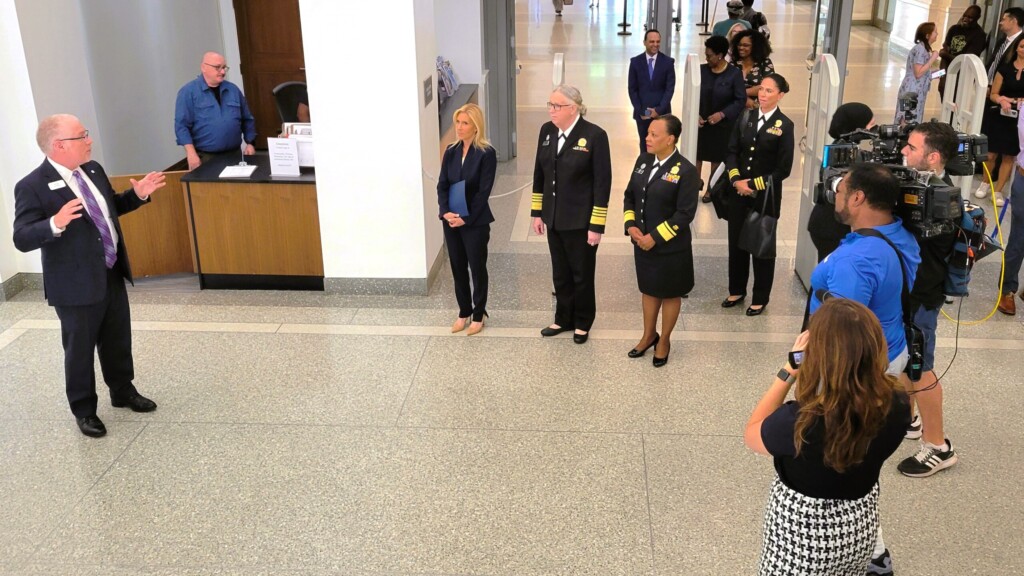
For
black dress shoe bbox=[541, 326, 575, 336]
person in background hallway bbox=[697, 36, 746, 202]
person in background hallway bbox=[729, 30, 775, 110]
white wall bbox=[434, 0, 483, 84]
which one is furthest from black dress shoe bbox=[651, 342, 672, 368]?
white wall bbox=[434, 0, 483, 84]

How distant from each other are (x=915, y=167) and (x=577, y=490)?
2.14m

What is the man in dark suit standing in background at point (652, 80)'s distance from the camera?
342 inches

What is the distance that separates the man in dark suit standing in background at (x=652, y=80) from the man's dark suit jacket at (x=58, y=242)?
5.47 m

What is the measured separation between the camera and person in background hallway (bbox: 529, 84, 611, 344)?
5.24 meters

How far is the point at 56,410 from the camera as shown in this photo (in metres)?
4.99

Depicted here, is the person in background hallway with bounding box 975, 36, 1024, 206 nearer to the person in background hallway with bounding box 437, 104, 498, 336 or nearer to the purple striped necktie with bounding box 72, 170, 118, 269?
the person in background hallway with bounding box 437, 104, 498, 336

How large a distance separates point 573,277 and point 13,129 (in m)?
3.99

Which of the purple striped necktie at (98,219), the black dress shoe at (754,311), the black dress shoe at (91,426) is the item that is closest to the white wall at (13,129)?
the purple striped necktie at (98,219)

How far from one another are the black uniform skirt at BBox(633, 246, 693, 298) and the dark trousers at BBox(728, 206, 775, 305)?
1.00 metres

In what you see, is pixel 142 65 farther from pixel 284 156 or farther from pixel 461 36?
pixel 284 156

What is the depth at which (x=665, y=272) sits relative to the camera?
514 centimetres

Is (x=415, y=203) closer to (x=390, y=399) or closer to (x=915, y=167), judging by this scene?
(x=390, y=399)

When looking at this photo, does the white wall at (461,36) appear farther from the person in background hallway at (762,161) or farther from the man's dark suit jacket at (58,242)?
the man's dark suit jacket at (58,242)

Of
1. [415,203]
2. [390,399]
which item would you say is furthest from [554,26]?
[390,399]
